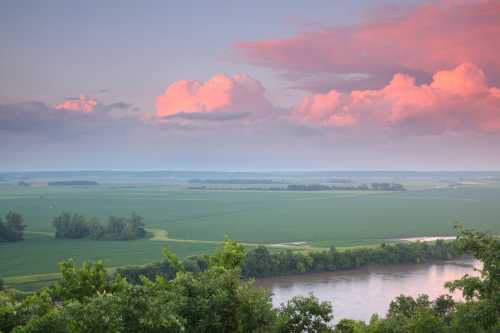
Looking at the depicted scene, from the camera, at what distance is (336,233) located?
10150cm

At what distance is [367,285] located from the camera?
58.9 meters

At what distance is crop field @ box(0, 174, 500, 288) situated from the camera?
79375 millimetres

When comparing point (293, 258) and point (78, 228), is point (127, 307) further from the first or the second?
point (78, 228)

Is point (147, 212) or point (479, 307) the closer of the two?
point (479, 307)

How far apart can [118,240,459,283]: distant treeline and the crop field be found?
11.3 meters

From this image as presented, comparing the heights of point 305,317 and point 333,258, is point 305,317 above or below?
above

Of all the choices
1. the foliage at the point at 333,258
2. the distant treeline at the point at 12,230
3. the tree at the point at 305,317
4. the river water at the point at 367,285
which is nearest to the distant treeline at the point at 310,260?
the foliage at the point at 333,258

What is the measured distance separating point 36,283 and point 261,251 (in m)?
27.6

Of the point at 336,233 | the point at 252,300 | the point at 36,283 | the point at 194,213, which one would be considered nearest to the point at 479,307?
the point at 252,300

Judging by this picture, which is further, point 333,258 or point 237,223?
point 237,223

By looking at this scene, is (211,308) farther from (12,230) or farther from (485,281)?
(12,230)

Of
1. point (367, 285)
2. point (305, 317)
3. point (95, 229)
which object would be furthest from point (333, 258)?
point (95, 229)

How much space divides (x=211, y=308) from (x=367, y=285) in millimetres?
42807

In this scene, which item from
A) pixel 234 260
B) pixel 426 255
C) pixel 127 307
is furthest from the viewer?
pixel 426 255
